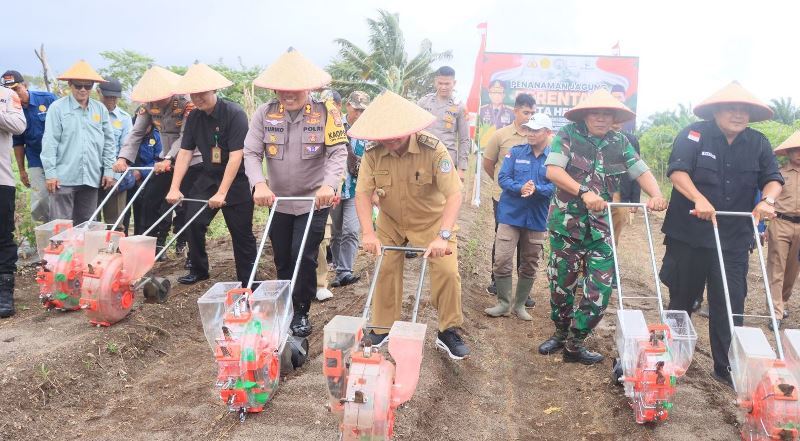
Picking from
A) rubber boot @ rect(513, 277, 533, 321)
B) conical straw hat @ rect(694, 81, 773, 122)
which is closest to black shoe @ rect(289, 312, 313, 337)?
rubber boot @ rect(513, 277, 533, 321)

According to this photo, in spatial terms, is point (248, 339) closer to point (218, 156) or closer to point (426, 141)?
point (426, 141)

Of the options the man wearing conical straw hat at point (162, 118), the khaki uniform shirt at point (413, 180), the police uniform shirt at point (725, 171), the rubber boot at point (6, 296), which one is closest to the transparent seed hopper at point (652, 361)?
the police uniform shirt at point (725, 171)

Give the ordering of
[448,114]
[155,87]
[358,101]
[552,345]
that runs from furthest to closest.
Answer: [448,114], [358,101], [155,87], [552,345]

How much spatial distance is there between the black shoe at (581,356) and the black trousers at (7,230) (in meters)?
4.61

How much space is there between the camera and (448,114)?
24.4ft

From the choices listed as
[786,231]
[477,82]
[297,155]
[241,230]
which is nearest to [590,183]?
[297,155]

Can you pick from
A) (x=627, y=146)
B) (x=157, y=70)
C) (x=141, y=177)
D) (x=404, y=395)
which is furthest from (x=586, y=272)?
(x=141, y=177)

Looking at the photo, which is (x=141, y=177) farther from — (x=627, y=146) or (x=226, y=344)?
(x=627, y=146)

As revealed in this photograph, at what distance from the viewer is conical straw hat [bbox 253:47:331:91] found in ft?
15.1

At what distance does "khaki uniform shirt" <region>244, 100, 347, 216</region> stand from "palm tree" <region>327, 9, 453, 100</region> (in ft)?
74.7

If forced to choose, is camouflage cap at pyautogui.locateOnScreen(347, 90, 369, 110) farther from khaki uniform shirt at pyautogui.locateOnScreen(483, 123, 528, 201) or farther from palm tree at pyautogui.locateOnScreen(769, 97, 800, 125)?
palm tree at pyautogui.locateOnScreen(769, 97, 800, 125)

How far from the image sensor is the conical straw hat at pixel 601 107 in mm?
4461

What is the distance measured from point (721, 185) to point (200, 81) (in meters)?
3.96

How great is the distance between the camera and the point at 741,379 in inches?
139
